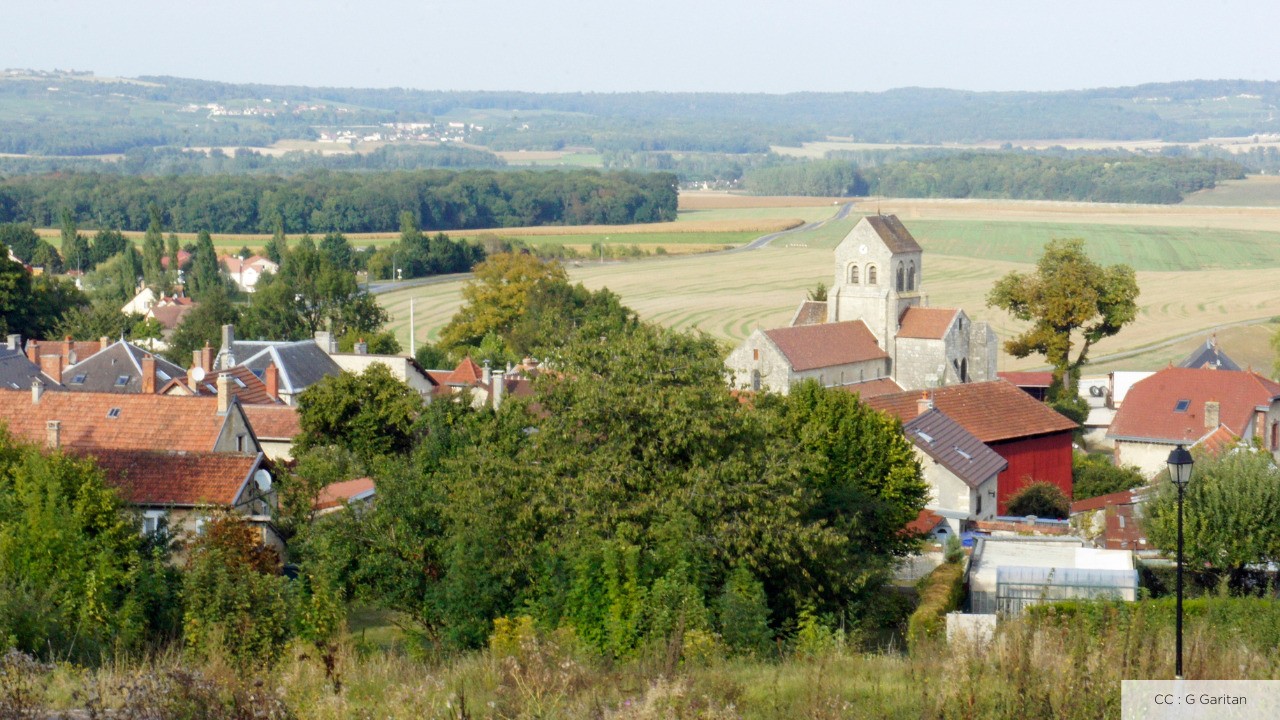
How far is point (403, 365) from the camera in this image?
50500mm

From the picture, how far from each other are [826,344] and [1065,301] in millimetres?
11205

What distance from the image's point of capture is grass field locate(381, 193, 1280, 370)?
80.8m

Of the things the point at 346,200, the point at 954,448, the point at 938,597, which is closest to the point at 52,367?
the point at 954,448

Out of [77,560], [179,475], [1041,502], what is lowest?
[1041,502]

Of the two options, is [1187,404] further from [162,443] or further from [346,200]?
[346,200]

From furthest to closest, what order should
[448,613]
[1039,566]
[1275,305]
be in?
1. [1275,305]
2. [1039,566]
3. [448,613]

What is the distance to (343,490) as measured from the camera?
30234 mm

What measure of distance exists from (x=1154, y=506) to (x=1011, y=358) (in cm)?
4528

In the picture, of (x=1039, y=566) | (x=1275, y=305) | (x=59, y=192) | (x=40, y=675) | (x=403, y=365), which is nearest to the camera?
(x=40, y=675)

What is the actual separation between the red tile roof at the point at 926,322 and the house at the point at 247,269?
2371 inches

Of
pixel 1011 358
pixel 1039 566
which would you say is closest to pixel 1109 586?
pixel 1039 566

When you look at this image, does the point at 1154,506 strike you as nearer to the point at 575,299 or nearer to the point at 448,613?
the point at 448,613

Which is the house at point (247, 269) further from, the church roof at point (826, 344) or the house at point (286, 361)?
the church roof at point (826, 344)

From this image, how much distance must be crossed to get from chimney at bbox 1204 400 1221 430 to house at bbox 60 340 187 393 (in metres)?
30.0
